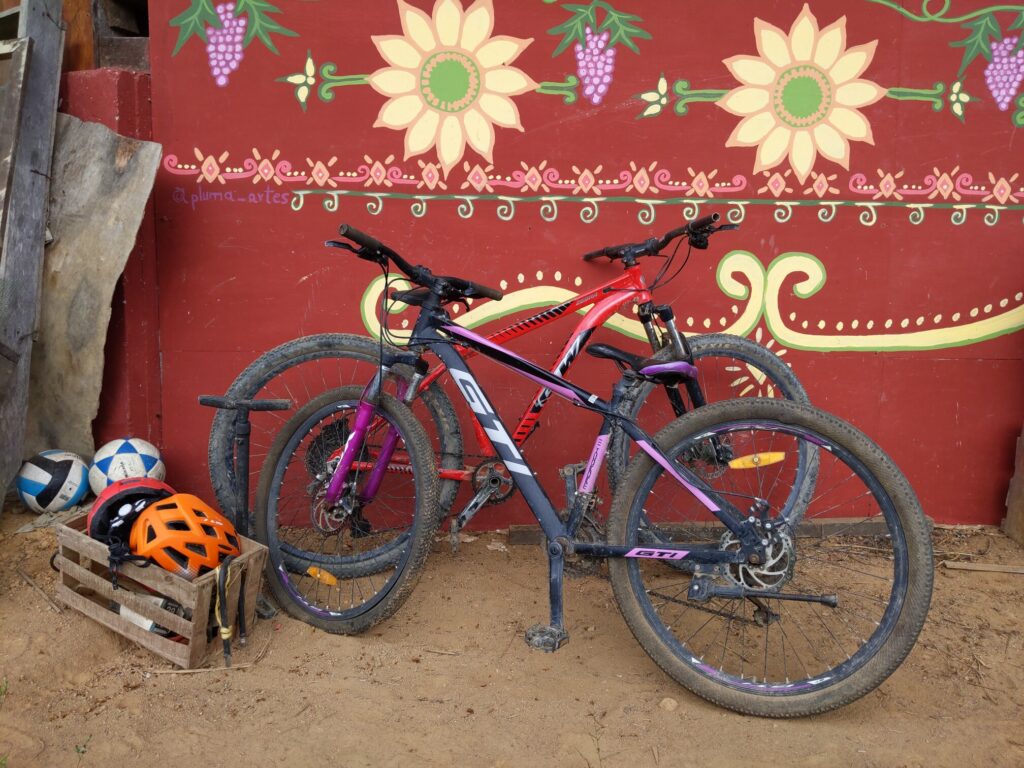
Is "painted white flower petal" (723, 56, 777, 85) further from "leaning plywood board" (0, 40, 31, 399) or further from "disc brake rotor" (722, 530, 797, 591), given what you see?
"leaning plywood board" (0, 40, 31, 399)

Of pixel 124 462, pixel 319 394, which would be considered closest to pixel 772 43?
pixel 319 394

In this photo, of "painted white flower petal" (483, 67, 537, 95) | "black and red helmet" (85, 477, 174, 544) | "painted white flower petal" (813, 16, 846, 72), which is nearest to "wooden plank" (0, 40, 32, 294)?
"black and red helmet" (85, 477, 174, 544)

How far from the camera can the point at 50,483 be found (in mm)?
3305

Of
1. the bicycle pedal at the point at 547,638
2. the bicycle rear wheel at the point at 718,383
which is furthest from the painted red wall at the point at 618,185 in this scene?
the bicycle pedal at the point at 547,638

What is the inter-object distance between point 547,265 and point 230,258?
58.0 inches

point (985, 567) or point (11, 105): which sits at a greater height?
point (11, 105)

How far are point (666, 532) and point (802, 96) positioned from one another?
83.5 inches

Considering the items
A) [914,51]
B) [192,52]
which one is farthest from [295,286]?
[914,51]

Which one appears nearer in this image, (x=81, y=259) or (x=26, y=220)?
(x=26, y=220)

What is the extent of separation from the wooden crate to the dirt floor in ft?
0.28

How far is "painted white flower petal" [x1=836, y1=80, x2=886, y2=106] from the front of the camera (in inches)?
140

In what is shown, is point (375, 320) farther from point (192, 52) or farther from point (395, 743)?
point (395, 743)

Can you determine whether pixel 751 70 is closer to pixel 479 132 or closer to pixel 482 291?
pixel 479 132

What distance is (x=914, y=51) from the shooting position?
11.7ft
